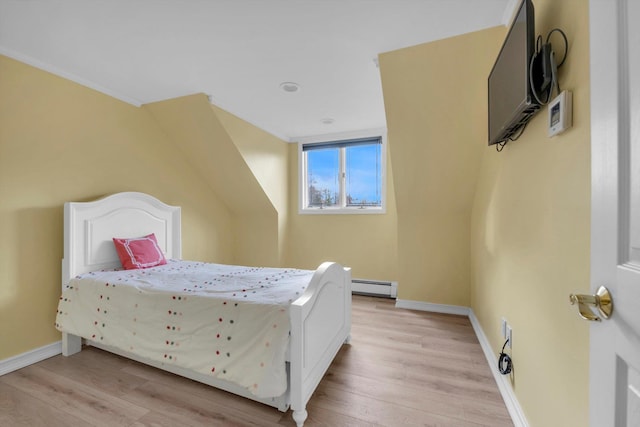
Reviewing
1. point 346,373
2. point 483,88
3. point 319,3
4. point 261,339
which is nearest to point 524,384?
point 346,373

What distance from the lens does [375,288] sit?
12.2 feet

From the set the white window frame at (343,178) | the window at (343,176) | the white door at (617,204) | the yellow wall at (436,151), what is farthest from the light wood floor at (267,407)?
the window at (343,176)

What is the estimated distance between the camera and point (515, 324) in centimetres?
156

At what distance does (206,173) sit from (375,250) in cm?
252

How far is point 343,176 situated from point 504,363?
2.86 meters

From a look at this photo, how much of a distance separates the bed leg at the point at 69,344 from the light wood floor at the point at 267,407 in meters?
0.06

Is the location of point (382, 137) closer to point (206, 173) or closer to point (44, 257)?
point (206, 173)

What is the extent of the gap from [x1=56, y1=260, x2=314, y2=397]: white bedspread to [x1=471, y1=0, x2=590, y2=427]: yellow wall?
1172 millimetres

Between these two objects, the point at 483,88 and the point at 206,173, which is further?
the point at 206,173

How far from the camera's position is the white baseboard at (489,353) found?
1.45 metres

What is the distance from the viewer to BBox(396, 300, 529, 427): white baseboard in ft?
4.76

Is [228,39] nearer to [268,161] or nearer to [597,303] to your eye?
[268,161]

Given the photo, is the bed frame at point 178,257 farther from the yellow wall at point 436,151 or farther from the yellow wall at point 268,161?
the yellow wall at point 436,151

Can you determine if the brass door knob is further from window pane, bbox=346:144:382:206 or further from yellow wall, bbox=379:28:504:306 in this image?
window pane, bbox=346:144:382:206
